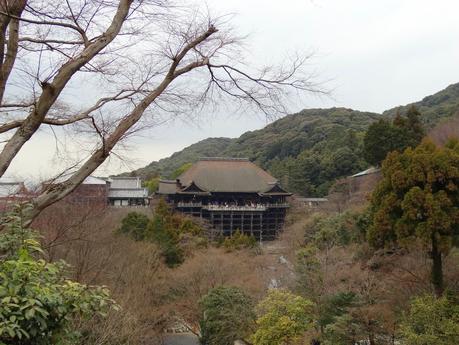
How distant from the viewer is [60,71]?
2682mm

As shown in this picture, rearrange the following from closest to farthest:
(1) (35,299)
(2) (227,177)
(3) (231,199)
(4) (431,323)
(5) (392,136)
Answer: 1. (1) (35,299)
2. (4) (431,323)
3. (5) (392,136)
4. (3) (231,199)
5. (2) (227,177)

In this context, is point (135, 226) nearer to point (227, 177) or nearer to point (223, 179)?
point (223, 179)

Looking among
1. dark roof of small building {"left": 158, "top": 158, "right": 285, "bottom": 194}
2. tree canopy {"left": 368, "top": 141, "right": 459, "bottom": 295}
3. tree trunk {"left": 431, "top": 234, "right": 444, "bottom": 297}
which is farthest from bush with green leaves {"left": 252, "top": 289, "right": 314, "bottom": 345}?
dark roof of small building {"left": 158, "top": 158, "right": 285, "bottom": 194}

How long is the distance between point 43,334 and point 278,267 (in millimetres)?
13489

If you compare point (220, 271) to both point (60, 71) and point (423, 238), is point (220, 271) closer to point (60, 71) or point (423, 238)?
point (423, 238)

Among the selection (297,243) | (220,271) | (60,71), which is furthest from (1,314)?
(297,243)

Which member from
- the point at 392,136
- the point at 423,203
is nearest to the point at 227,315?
the point at 423,203

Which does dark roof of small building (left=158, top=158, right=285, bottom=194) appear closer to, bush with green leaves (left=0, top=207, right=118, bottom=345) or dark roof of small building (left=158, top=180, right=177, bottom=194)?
dark roof of small building (left=158, top=180, right=177, bottom=194)

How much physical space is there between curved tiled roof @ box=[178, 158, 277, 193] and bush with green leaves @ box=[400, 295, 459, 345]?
18.8m

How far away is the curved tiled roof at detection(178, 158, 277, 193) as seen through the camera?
27.0 m

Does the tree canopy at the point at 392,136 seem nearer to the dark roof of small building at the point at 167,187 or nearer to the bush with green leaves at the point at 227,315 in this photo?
the dark roof of small building at the point at 167,187

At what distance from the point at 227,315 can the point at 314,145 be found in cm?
3098

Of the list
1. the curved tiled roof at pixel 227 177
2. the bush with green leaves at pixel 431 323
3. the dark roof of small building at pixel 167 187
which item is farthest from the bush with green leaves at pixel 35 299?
the curved tiled roof at pixel 227 177

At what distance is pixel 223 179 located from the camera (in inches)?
1095
